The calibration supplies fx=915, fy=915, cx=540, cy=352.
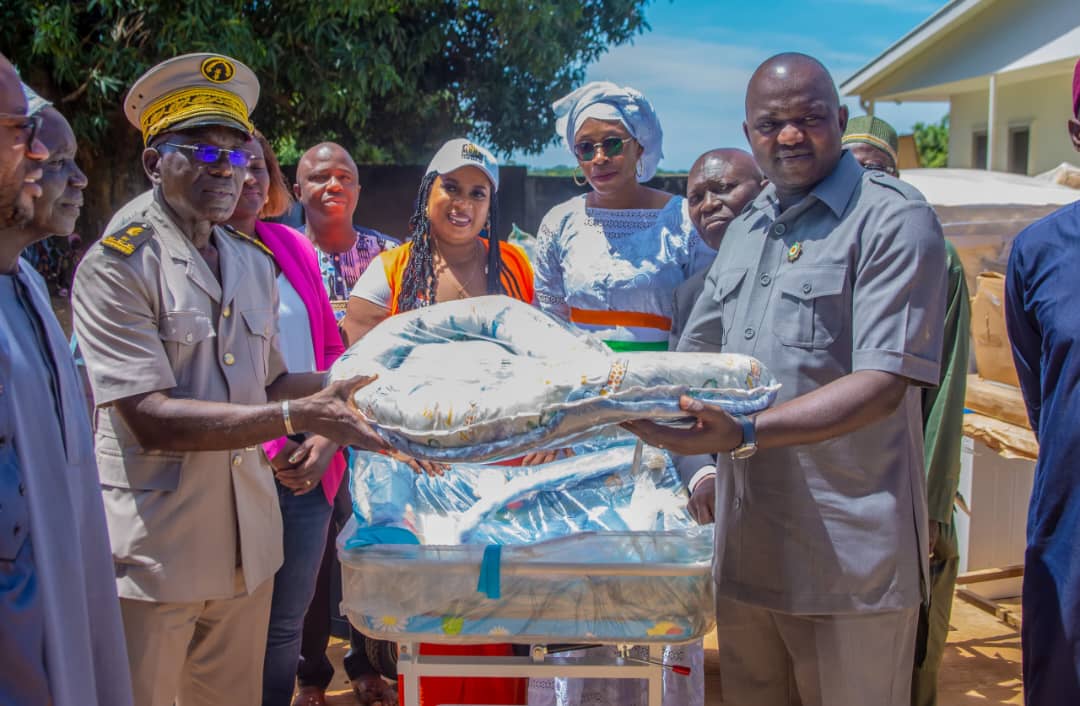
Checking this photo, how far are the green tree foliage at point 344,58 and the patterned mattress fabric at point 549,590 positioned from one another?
9.55 metres

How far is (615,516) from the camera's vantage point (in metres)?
2.25

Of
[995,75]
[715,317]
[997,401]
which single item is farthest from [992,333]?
[995,75]

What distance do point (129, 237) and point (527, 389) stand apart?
1051 millimetres

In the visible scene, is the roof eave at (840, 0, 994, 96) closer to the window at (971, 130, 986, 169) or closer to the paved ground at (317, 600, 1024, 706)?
the window at (971, 130, 986, 169)

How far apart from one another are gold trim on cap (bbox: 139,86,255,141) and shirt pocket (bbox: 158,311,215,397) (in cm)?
46

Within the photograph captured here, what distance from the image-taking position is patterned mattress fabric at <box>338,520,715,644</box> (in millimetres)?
1830

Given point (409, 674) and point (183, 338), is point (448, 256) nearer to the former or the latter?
point (183, 338)

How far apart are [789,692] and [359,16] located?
10.7 m

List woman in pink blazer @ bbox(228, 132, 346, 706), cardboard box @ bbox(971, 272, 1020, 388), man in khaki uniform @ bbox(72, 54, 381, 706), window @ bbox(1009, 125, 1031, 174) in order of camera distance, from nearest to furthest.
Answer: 1. man in khaki uniform @ bbox(72, 54, 381, 706)
2. woman in pink blazer @ bbox(228, 132, 346, 706)
3. cardboard box @ bbox(971, 272, 1020, 388)
4. window @ bbox(1009, 125, 1031, 174)

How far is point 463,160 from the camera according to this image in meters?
3.06

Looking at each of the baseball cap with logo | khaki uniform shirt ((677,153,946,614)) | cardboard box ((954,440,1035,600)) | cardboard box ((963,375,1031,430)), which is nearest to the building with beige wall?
cardboard box ((954,440,1035,600))

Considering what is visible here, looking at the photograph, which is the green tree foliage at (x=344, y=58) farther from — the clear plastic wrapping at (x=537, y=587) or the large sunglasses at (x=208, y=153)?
the clear plastic wrapping at (x=537, y=587)

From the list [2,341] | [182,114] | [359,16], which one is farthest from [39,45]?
[2,341]

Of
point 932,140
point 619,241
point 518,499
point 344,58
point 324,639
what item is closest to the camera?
point 518,499
